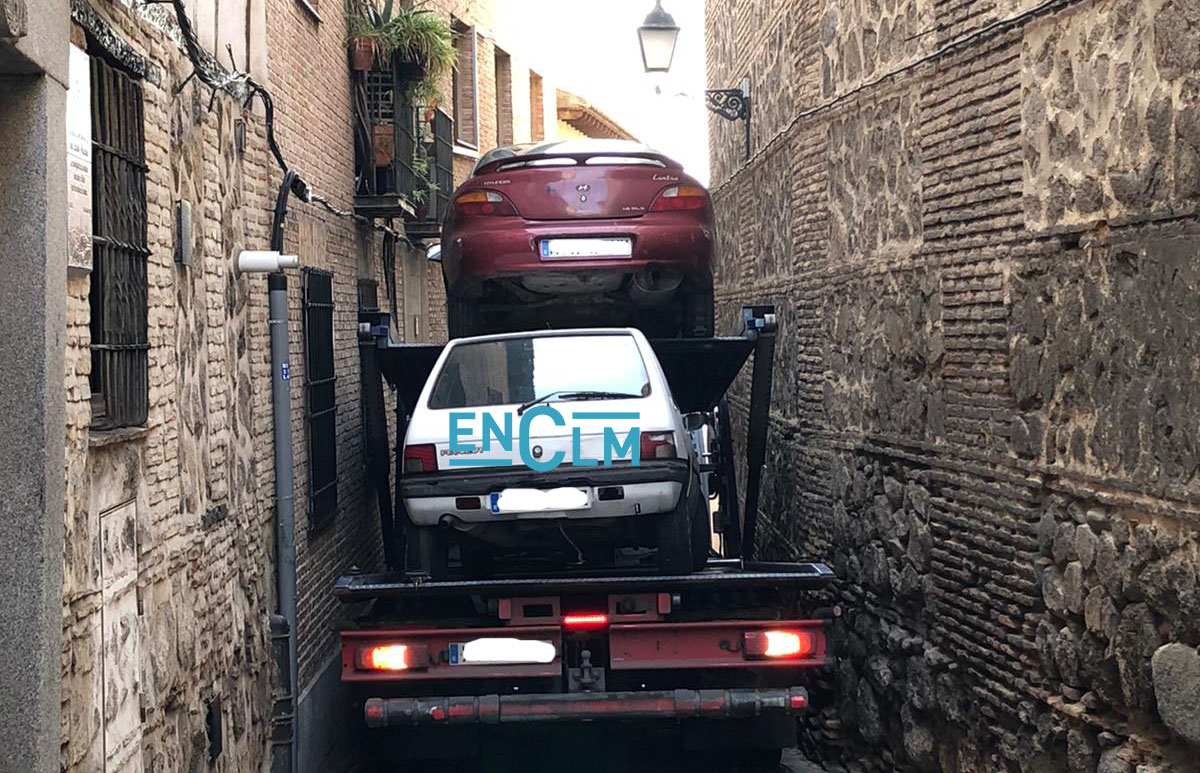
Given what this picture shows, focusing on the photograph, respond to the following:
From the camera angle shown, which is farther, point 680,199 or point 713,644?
point 680,199

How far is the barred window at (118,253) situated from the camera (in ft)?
16.3

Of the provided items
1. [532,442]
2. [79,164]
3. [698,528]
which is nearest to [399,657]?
[532,442]

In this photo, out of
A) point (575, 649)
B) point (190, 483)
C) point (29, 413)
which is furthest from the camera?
point (575, 649)

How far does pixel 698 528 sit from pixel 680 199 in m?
2.60

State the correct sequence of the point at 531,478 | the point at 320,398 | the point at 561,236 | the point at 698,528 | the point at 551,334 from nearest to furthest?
the point at 531,478 < the point at 698,528 < the point at 551,334 < the point at 561,236 < the point at 320,398

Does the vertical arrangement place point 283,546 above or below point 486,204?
below

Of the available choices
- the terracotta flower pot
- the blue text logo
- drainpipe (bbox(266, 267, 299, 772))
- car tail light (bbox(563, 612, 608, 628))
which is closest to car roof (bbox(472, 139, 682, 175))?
drainpipe (bbox(266, 267, 299, 772))

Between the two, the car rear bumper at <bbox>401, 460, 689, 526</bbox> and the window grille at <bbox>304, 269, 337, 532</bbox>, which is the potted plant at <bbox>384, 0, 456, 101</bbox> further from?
the car rear bumper at <bbox>401, 460, 689, 526</bbox>

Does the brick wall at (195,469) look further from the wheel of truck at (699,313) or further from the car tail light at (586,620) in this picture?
the wheel of truck at (699,313)

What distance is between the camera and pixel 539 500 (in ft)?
21.0

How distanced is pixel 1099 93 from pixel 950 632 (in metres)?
2.83

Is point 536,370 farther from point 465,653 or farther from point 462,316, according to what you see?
point 462,316

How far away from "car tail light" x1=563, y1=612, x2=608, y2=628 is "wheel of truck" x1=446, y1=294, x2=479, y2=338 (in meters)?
3.20

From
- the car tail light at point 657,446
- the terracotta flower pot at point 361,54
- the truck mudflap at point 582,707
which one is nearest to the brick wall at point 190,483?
the truck mudflap at point 582,707
